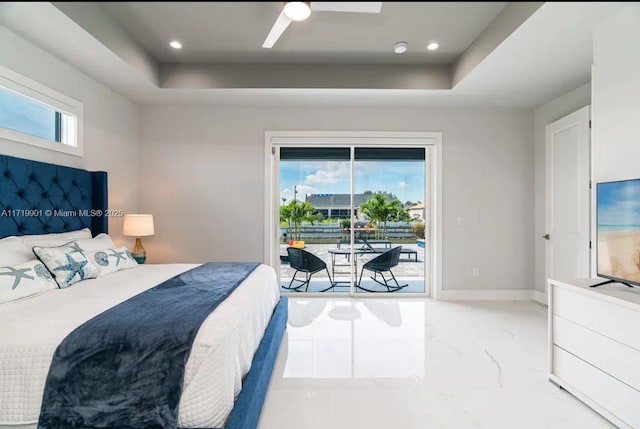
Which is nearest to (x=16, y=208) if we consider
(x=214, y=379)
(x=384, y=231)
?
(x=214, y=379)

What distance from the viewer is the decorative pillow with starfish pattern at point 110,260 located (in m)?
2.24

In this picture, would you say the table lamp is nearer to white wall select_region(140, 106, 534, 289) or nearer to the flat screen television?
white wall select_region(140, 106, 534, 289)

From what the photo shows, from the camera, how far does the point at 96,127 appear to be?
2850 mm

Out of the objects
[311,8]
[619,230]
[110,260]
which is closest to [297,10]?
[311,8]

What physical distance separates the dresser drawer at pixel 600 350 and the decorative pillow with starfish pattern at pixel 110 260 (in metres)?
3.17

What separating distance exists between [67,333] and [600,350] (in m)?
2.64

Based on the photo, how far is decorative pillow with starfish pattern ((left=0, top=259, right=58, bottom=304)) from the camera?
164 cm

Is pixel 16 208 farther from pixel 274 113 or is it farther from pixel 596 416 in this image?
pixel 596 416

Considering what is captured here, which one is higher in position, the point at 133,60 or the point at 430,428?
the point at 133,60

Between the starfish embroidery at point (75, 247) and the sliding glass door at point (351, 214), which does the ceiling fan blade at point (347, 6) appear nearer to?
the starfish embroidery at point (75, 247)

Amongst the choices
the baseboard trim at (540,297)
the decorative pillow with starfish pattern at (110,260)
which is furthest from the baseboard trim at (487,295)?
the decorative pillow with starfish pattern at (110,260)

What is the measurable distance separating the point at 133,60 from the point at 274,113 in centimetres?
256

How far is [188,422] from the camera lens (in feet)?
3.89

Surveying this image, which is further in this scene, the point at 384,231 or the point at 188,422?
the point at 384,231
